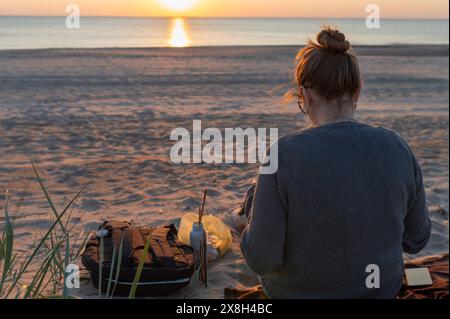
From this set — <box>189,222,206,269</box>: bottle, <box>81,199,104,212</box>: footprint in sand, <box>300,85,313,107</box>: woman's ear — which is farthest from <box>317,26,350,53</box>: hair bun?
<box>81,199,104,212</box>: footprint in sand

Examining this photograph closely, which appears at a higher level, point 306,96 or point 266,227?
point 306,96

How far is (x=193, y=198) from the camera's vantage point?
5.20m

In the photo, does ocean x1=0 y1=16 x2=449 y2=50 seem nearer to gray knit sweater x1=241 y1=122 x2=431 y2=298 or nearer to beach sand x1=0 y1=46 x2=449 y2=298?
beach sand x1=0 y1=46 x2=449 y2=298

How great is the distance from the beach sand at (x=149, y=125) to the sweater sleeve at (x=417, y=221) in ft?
2.33

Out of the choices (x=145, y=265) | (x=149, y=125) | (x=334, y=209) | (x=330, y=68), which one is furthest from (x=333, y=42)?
(x=149, y=125)

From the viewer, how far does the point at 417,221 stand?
2275 millimetres

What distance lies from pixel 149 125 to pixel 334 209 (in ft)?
21.8

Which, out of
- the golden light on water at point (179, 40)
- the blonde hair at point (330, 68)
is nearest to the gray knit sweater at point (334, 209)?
the blonde hair at point (330, 68)

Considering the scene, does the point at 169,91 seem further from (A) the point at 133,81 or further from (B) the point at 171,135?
(B) the point at 171,135

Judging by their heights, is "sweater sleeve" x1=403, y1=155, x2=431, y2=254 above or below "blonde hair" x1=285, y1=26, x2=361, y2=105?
below

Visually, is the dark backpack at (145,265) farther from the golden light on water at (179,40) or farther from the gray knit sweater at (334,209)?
the golden light on water at (179,40)

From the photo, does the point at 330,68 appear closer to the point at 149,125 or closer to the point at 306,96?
the point at 306,96

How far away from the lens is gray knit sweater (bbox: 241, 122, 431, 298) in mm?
1947

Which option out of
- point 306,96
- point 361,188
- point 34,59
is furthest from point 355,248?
point 34,59
